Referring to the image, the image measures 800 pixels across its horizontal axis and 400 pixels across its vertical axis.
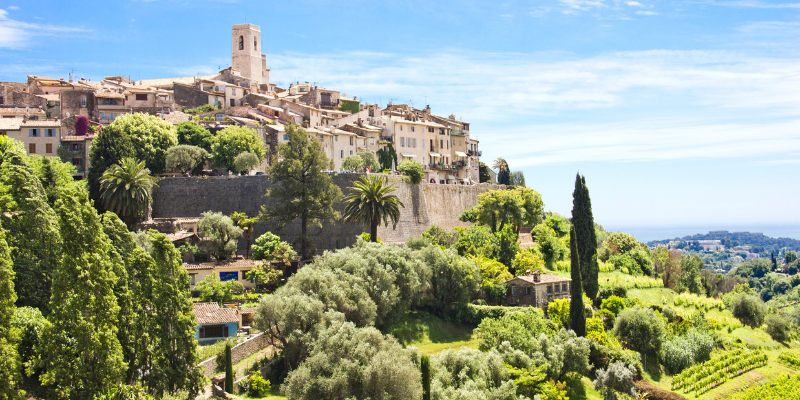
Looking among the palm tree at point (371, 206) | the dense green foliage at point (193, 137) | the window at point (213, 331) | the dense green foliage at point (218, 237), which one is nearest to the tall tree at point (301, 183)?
the palm tree at point (371, 206)

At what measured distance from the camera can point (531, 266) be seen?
60562mm

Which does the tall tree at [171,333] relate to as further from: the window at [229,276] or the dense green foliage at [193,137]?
the dense green foliage at [193,137]

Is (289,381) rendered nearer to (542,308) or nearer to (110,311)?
(110,311)

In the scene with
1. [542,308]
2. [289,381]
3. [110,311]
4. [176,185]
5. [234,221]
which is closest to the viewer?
[110,311]

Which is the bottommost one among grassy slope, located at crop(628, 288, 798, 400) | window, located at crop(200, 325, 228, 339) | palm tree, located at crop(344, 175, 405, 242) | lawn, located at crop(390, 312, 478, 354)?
grassy slope, located at crop(628, 288, 798, 400)

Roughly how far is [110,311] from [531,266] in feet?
119

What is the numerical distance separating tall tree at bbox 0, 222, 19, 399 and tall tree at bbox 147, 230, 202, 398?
5.91 m

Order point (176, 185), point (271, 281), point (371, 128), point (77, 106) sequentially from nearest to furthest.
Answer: point (271, 281) < point (176, 185) < point (77, 106) < point (371, 128)

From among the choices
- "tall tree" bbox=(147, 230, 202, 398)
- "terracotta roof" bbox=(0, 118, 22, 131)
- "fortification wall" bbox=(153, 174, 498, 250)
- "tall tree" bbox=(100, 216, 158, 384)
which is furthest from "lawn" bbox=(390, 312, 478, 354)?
"terracotta roof" bbox=(0, 118, 22, 131)

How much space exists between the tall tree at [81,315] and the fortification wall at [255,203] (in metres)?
30.4

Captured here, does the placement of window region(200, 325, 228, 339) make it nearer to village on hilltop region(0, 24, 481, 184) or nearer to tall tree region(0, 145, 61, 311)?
tall tree region(0, 145, 61, 311)

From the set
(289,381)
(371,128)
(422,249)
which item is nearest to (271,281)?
(422,249)

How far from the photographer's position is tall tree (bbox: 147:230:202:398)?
3209 cm

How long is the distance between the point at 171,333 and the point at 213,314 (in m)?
11.1
